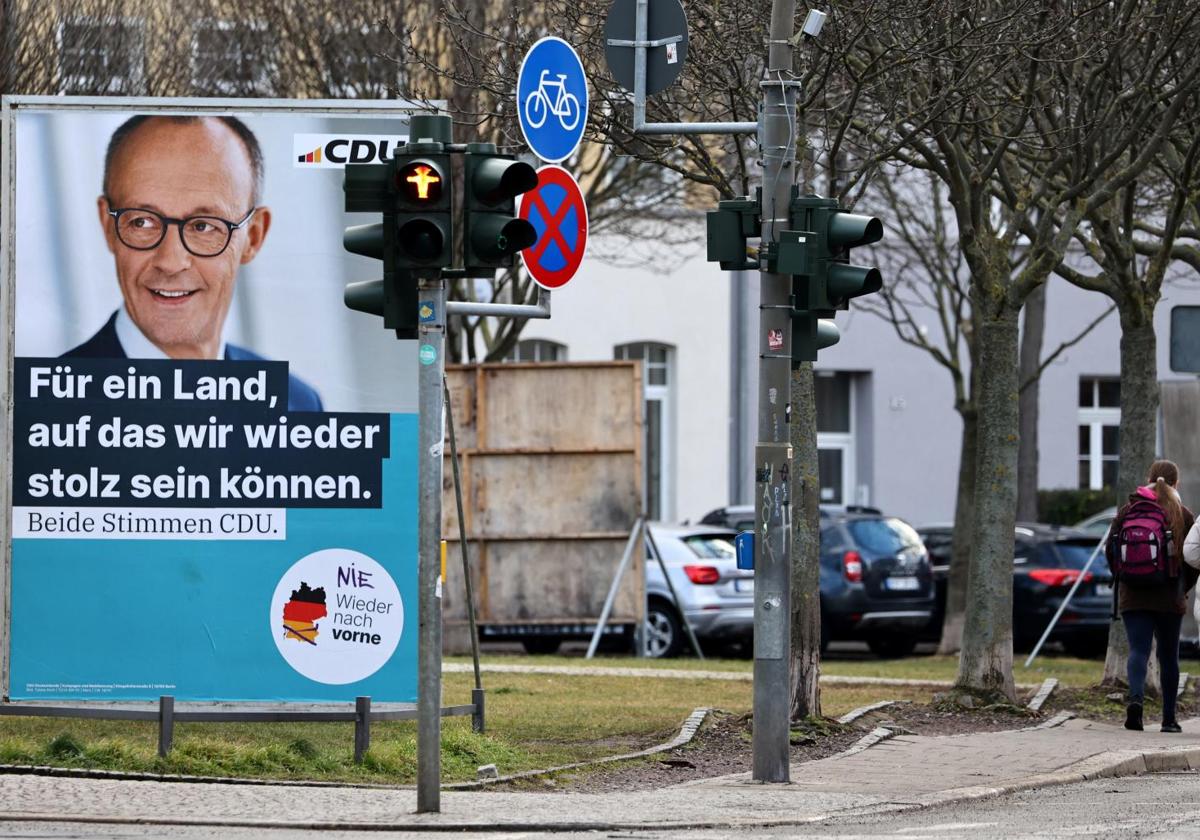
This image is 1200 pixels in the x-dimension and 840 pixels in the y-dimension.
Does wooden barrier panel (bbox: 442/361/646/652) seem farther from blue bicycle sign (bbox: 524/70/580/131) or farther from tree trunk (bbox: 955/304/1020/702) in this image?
blue bicycle sign (bbox: 524/70/580/131)

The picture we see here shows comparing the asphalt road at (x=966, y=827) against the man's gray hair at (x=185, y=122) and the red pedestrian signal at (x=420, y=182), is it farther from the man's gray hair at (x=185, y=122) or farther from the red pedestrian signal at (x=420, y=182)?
the man's gray hair at (x=185, y=122)

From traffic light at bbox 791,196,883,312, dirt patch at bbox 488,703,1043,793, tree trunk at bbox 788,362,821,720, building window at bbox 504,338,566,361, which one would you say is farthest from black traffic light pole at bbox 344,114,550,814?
building window at bbox 504,338,566,361

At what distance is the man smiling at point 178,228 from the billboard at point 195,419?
12mm

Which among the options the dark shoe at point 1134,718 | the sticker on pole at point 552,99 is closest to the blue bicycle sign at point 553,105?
the sticker on pole at point 552,99

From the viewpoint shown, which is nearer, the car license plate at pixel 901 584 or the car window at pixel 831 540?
the car license plate at pixel 901 584

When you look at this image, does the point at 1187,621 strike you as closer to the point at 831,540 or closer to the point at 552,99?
the point at 831,540

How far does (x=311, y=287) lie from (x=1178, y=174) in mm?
7691

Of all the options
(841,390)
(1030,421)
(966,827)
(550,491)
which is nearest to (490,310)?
(966,827)

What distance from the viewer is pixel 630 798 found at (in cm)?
1047

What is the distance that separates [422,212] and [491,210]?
32 cm

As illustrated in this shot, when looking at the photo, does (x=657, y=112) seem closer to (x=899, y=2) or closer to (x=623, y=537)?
(x=899, y=2)

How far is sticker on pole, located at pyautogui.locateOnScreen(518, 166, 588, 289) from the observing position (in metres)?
11.7

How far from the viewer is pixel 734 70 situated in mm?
13578

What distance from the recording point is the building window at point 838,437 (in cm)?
3962
